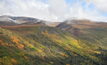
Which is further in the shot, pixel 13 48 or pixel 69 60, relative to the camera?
pixel 69 60

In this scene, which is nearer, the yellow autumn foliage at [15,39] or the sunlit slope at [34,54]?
the sunlit slope at [34,54]

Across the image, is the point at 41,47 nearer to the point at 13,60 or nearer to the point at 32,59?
the point at 32,59

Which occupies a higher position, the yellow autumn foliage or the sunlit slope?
the yellow autumn foliage

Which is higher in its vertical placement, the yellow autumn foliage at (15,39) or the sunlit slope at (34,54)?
the yellow autumn foliage at (15,39)

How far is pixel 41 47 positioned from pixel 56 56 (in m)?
14.9

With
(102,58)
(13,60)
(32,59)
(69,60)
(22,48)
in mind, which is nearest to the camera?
(13,60)

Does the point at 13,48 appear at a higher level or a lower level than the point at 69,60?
higher

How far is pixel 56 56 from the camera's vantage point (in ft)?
528

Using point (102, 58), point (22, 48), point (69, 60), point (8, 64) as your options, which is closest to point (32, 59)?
point (22, 48)

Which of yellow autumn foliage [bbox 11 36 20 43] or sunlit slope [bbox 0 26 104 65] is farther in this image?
yellow autumn foliage [bbox 11 36 20 43]

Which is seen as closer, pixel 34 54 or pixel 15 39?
pixel 34 54

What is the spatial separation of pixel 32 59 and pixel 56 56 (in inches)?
1171

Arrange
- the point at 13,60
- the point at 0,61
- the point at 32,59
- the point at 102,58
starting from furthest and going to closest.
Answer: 1. the point at 102,58
2. the point at 32,59
3. the point at 13,60
4. the point at 0,61

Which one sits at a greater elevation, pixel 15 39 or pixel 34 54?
pixel 15 39
